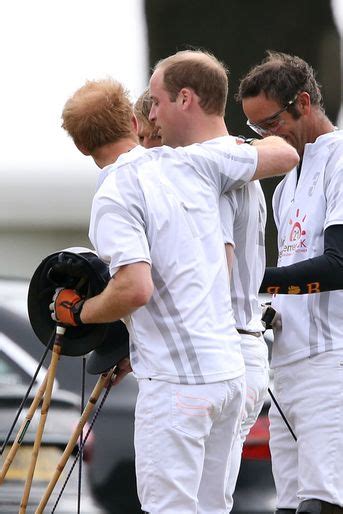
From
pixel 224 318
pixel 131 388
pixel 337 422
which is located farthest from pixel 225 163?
pixel 131 388

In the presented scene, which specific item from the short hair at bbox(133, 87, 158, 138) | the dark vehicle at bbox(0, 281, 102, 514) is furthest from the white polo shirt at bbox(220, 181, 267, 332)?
the dark vehicle at bbox(0, 281, 102, 514)

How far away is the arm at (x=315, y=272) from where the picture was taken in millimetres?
4793

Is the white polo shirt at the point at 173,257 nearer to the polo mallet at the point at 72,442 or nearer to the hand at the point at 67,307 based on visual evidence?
the hand at the point at 67,307

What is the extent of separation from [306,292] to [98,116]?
94 cm

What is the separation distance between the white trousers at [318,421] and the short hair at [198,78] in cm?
103

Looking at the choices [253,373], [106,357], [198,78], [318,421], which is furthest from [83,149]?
[318,421]

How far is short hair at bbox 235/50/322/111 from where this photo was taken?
5.02 metres

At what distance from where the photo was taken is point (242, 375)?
4.32m

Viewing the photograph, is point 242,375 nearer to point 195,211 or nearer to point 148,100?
point 195,211

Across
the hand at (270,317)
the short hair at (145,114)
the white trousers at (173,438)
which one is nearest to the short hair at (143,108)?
the short hair at (145,114)

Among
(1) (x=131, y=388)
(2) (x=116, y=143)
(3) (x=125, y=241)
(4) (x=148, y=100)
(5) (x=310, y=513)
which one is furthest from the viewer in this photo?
(1) (x=131, y=388)

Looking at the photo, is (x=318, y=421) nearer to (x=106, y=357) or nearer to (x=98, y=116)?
(x=106, y=357)

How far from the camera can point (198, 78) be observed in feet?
14.5

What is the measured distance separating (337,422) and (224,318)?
844 millimetres
